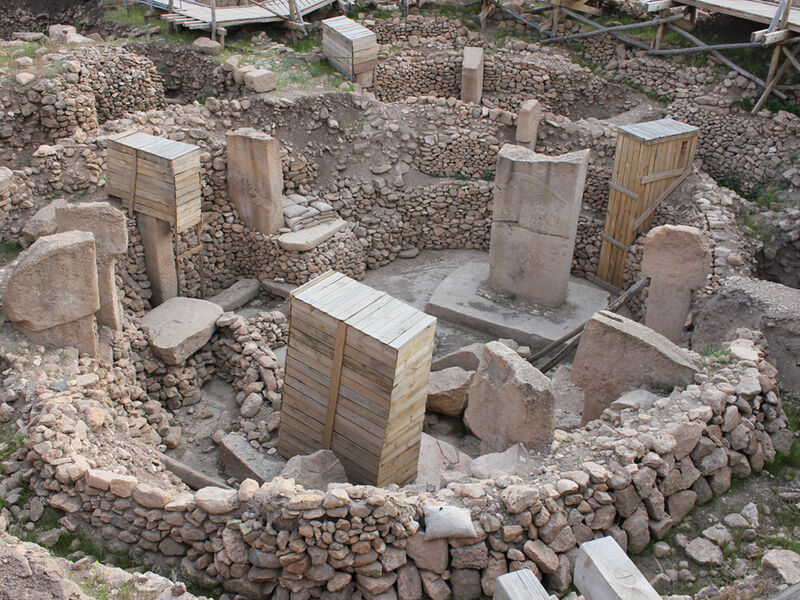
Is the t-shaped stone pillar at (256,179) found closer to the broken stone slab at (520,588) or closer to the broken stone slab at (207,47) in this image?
the broken stone slab at (207,47)

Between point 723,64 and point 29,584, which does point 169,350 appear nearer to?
point 29,584

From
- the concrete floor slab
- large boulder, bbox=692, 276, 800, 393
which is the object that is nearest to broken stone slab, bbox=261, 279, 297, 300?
the concrete floor slab

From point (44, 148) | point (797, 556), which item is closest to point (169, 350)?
point (44, 148)

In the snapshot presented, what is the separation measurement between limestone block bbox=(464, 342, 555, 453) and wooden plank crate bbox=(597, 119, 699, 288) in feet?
16.9

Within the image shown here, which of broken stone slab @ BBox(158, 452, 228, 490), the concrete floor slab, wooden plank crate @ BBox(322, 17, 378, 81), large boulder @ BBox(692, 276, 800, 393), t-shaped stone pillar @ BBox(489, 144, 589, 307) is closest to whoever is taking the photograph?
large boulder @ BBox(692, 276, 800, 393)

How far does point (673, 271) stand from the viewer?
344 inches

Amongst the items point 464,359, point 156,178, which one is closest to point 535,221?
point 464,359

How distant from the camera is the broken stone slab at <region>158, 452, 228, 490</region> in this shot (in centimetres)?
716

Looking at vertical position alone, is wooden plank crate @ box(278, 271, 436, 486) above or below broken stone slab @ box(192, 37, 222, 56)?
below

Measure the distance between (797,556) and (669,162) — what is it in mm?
7196

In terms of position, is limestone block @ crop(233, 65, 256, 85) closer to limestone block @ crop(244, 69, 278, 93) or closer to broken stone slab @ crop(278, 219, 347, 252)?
limestone block @ crop(244, 69, 278, 93)

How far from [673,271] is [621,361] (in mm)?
2112

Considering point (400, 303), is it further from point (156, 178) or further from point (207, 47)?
point (207, 47)

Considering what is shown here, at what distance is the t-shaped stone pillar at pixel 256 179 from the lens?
10773 mm
